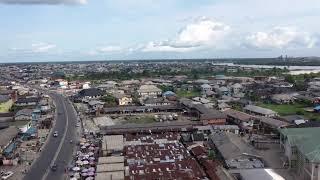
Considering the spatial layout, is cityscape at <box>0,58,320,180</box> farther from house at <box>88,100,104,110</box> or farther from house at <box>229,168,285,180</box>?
house at <box>88,100,104,110</box>

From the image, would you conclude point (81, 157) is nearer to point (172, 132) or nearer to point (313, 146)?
point (172, 132)

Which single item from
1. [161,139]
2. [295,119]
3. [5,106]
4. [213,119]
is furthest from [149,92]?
[161,139]

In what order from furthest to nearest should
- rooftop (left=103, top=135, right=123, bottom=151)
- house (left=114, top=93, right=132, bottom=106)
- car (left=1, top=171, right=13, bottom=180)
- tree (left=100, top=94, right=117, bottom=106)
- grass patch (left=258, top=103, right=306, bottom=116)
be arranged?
house (left=114, top=93, right=132, bottom=106) → tree (left=100, top=94, right=117, bottom=106) → grass patch (left=258, top=103, right=306, bottom=116) → rooftop (left=103, top=135, right=123, bottom=151) → car (left=1, top=171, right=13, bottom=180)

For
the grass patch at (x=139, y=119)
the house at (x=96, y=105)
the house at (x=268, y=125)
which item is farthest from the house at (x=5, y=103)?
the house at (x=268, y=125)

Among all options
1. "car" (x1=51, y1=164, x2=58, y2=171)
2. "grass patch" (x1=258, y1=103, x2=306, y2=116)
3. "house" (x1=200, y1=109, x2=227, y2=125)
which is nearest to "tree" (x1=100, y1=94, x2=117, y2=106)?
"house" (x1=200, y1=109, x2=227, y2=125)

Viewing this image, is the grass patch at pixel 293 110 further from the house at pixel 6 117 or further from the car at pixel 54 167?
the house at pixel 6 117

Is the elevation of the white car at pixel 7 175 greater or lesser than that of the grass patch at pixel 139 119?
lesser
